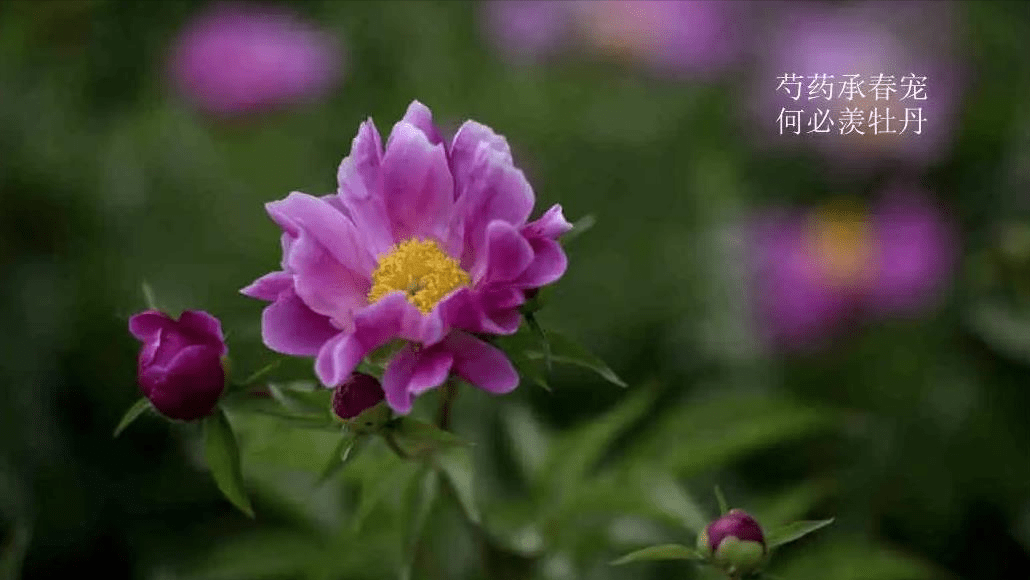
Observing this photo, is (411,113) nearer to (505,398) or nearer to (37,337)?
(505,398)

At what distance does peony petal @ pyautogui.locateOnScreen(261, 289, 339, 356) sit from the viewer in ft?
2.89

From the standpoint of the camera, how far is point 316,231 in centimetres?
91

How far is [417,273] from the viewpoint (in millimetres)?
963

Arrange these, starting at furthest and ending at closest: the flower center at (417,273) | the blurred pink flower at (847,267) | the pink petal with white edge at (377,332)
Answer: the blurred pink flower at (847,267), the flower center at (417,273), the pink petal with white edge at (377,332)

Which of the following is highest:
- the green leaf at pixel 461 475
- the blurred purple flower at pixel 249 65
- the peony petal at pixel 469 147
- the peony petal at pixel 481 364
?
the peony petal at pixel 469 147

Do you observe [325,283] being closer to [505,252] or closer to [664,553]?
[505,252]

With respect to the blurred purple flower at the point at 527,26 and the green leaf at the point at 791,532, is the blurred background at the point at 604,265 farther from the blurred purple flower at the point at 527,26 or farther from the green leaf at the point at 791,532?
the green leaf at the point at 791,532

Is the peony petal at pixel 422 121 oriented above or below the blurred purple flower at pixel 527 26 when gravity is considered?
above

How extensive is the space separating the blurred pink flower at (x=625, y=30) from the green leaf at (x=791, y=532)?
4.58 ft

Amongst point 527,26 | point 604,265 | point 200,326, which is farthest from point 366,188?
point 527,26

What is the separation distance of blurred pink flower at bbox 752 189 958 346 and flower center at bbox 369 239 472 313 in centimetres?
99

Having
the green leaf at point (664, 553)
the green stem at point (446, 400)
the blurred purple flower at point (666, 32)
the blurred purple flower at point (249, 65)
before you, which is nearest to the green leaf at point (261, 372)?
the green stem at point (446, 400)

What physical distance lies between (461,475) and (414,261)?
6.5 inches

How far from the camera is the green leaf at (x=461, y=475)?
1.02 metres
